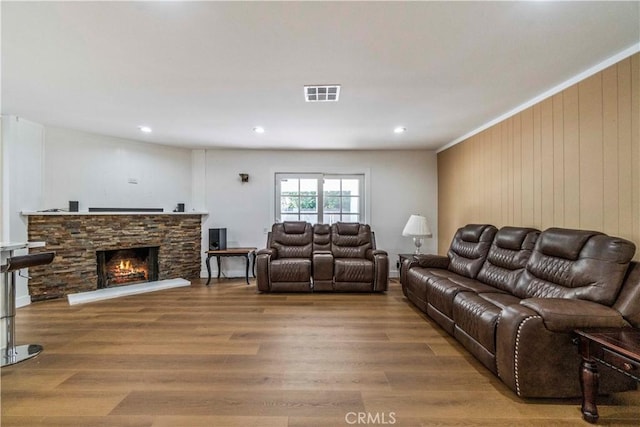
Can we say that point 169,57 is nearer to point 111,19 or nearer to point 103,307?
point 111,19

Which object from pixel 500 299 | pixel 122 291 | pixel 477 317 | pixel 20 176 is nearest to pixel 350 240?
pixel 500 299

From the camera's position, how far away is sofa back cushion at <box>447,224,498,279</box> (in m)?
3.32

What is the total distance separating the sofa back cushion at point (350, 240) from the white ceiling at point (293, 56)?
A: 6.34 ft

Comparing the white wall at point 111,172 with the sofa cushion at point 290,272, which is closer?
the white wall at point 111,172

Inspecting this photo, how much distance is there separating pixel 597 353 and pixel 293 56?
272 centimetres

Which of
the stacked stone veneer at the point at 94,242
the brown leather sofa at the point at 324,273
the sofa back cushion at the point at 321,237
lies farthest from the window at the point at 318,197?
the stacked stone veneer at the point at 94,242

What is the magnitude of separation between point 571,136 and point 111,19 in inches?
145

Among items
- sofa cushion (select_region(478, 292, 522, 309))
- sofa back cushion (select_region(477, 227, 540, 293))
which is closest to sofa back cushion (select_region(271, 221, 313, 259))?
sofa back cushion (select_region(477, 227, 540, 293))

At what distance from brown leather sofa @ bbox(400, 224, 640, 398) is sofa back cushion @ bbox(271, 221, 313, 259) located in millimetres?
2224

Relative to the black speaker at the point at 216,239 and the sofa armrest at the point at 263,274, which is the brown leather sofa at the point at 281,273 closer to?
the sofa armrest at the point at 263,274

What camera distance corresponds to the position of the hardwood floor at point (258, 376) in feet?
5.57

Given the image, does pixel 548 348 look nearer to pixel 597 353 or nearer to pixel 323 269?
pixel 597 353

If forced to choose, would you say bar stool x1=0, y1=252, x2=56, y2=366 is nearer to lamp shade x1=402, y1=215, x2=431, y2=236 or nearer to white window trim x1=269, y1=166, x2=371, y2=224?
white window trim x1=269, y1=166, x2=371, y2=224

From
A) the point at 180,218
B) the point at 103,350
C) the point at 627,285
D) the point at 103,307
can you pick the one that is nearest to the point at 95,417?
the point at 103,350
